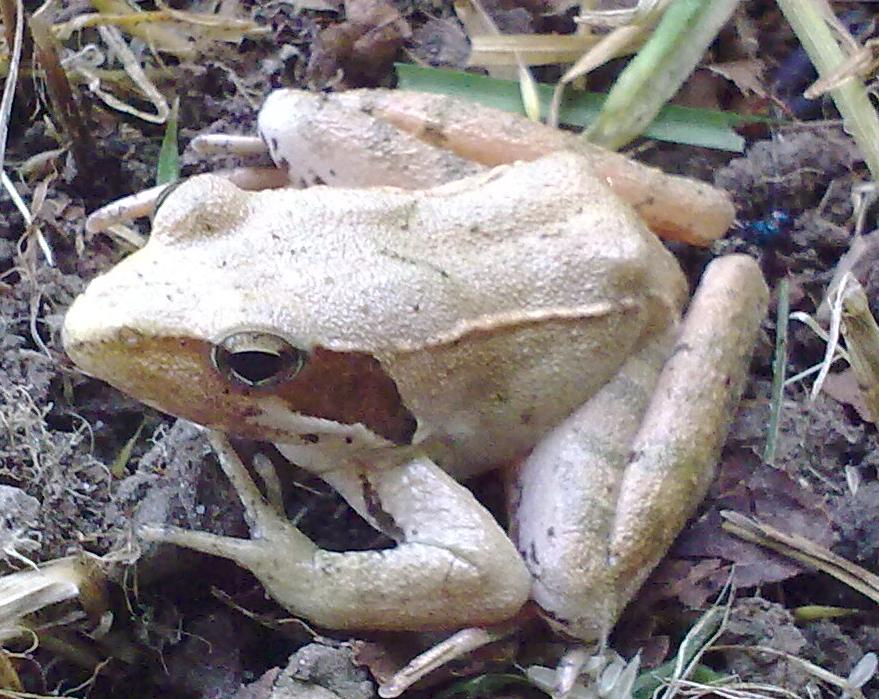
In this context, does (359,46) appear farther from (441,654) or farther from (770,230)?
(441,654)

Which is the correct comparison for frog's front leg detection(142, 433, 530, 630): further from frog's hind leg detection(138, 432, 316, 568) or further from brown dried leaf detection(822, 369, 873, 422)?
brown dried leaf detection(822, 369, 873, 422)

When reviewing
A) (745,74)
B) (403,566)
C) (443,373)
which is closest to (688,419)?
(443,373)

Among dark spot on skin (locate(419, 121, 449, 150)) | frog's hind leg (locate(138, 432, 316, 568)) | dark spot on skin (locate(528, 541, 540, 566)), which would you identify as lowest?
dark spot on skin (locate(528, 541, 540, 566))

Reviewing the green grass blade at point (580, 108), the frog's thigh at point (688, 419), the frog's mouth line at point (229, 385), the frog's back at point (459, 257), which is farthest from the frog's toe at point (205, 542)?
the green grass blade at point (580, 108)

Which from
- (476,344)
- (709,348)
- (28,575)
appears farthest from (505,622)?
(28,575)

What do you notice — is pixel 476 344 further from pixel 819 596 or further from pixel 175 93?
pixel 175 93

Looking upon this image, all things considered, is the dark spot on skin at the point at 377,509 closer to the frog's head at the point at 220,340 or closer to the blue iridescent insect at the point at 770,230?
the frog's head at the point at 220,340

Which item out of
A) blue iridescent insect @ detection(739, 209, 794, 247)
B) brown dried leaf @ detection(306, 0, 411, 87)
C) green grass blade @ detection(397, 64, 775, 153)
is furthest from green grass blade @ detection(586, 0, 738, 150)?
brown dried leaf @ detection(306, 0, 411, 87)
